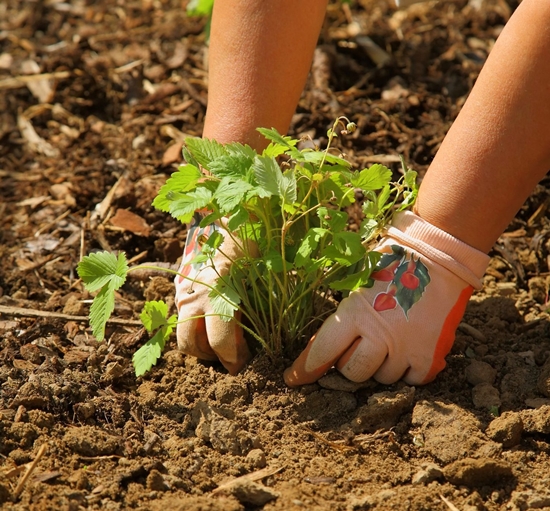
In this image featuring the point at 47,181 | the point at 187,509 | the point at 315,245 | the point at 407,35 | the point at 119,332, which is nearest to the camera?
the point at 187,509

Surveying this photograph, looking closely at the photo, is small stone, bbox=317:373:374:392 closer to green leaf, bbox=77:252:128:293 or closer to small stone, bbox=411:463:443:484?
small stone, bbox=411:463:443:484

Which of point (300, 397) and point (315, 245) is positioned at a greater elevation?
point (315, 245)

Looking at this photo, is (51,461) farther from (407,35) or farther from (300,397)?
(407,35)

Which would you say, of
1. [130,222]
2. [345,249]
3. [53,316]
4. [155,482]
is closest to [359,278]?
[345,249]

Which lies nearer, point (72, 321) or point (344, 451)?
point (344, 451)

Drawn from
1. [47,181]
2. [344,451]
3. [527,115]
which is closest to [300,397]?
[344,451]

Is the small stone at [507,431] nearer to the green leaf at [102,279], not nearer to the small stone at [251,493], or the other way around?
the small stone at [251,493]

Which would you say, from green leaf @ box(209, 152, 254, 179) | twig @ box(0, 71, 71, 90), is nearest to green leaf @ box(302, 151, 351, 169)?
green leaf @ box(209, 152, 254, 179)

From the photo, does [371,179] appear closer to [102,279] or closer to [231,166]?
[231,166]

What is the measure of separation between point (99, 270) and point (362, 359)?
2.10 ft

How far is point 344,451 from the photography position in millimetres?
1698

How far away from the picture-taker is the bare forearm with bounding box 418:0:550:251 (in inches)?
67.1

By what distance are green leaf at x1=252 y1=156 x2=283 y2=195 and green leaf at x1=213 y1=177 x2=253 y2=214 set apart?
3 centimetres

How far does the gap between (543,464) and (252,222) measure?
0.85 meters
